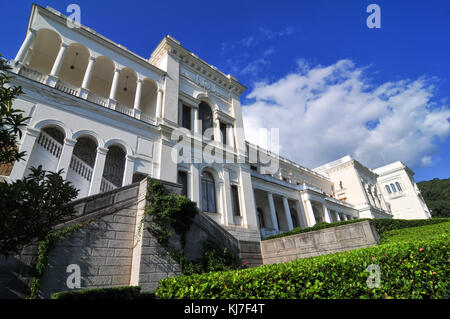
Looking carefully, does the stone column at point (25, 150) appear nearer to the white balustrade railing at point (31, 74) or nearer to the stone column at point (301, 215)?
the white balustrade railing at point (31, 74)

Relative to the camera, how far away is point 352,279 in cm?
389

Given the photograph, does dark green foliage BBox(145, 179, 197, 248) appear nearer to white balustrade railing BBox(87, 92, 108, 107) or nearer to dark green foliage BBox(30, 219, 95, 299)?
dark green foliage BBox(30, 219, 95, 299)

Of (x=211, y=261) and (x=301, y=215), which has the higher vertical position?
(x=301, y=215)

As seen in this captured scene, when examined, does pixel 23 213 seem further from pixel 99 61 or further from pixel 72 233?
pixel 99 61

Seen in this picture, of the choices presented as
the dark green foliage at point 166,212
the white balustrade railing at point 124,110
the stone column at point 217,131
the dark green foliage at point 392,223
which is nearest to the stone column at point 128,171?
the white balustrade railing at point 124,110

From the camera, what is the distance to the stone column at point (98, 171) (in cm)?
1117

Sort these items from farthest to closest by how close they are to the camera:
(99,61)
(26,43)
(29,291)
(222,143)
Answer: (222,143) < (99,61) < (26,43) < (29,291)

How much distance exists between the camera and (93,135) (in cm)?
1242

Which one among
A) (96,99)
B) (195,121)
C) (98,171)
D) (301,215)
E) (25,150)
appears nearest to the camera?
(25,150)

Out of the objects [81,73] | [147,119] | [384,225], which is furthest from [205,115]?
[384,225]

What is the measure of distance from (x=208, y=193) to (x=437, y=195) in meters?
78.4

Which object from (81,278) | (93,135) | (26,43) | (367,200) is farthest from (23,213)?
(367,200)

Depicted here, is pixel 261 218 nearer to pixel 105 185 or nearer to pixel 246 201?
pixel 246 201
